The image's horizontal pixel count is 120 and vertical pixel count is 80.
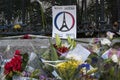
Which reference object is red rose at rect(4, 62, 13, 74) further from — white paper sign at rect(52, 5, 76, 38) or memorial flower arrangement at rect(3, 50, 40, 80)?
white paper sign at rect(52, 5, 76, 38)

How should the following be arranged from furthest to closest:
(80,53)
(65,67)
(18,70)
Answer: (18,70), (80,53), (65,67)

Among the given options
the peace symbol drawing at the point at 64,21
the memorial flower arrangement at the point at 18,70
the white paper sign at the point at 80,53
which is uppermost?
the peace symbol drawing at the point at 64,21

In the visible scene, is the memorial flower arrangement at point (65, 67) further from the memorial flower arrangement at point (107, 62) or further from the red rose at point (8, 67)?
the red rose at point (8, 67)

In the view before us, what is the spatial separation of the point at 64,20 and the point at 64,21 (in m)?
0.01

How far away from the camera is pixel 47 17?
5238mm

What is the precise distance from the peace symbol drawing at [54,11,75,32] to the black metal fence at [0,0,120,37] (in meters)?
0.18

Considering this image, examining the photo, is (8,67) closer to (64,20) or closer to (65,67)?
(65,67)

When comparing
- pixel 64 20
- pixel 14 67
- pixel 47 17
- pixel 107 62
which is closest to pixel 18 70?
pixel 14 67

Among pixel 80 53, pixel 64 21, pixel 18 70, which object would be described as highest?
pixel 64 21

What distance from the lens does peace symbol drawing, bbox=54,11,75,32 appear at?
501 cm

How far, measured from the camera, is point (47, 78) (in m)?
3.25

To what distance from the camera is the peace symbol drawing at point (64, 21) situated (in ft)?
16.4

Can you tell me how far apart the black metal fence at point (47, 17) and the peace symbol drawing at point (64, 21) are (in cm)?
18

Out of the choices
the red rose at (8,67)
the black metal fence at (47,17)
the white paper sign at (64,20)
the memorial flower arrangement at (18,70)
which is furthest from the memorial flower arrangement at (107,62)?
the black metal fence at (47,17)
